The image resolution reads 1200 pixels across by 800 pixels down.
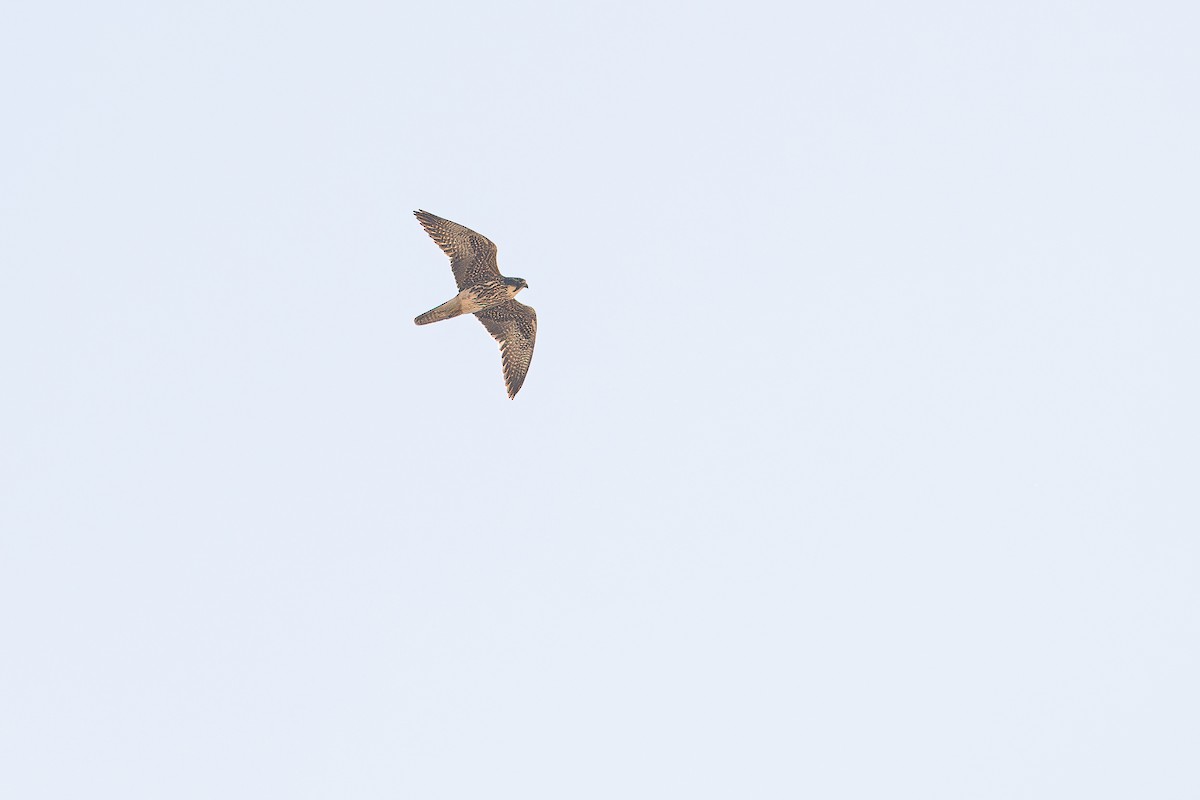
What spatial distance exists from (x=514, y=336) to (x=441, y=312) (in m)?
2.93

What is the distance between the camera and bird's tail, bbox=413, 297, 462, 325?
29.9 metres

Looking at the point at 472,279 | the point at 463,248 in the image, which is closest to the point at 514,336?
the point at 472,279

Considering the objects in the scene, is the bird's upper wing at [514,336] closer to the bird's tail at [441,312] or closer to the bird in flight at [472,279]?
the bird in flight at [472,279]

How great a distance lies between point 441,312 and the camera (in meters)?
30.0

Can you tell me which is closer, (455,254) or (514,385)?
(455,254)

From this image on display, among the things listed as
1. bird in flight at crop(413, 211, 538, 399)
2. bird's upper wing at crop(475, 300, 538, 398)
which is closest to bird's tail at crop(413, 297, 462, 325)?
bird in flight at crop(413, 211, 538, 399)

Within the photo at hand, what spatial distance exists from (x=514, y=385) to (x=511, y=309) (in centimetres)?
197

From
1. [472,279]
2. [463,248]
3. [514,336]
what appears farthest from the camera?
[514,336]

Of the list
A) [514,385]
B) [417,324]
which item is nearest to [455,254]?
[417,324]

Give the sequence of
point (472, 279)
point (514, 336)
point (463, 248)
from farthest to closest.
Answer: point (514, 336), point (472, 279), point (463, 248)

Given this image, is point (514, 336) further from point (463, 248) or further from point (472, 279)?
point (463, 248)

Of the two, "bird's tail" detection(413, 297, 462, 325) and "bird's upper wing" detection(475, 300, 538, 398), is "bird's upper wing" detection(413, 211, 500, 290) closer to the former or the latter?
"bird's tail" detection(413, 297, 462, 325)

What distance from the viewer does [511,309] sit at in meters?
31.9

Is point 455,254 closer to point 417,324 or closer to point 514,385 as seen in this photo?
point 417,324
